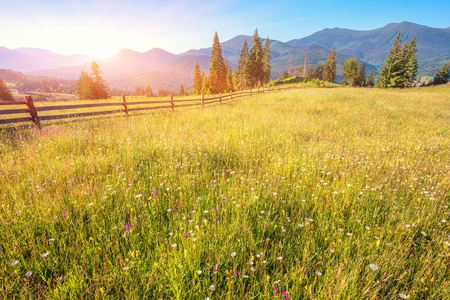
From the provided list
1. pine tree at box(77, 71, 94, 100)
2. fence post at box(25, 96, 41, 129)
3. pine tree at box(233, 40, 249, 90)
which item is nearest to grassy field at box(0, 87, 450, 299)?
fence post at box(25, 96, 41, 129)

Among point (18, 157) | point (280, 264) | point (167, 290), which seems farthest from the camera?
point (18, 157)

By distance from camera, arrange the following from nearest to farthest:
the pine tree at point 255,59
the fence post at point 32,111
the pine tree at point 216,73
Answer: the fence post at point 32,111 → the pine tree at point 216,73 → the pine tree at point 255,59

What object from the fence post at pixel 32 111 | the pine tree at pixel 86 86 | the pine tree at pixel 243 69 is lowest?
the fence post at pixel 32 111

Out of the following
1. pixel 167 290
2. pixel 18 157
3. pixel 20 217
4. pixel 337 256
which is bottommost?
pixel 337 256

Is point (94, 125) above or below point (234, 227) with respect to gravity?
above

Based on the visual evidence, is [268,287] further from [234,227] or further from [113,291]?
[113,291]

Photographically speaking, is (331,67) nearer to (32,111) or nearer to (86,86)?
(86,86)

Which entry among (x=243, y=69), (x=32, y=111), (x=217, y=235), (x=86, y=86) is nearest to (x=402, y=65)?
(x=243, y=69)

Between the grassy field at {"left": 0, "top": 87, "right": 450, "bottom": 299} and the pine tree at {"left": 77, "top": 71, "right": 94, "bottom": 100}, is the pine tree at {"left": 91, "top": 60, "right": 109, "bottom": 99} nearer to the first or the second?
the pine tree at {"left": 77, "top": 71, "right": 94, "bottom": 100}

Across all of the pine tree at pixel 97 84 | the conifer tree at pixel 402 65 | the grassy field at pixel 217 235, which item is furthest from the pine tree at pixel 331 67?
the grassy field at pixel 217 235

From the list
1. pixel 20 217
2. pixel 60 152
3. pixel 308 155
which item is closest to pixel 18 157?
pixel 60 152

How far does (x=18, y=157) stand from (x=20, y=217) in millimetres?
3428

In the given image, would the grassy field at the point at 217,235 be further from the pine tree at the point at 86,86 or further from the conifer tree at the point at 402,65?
the conifer tree at the point at 402,65

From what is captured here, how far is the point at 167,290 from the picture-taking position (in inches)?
70.4
